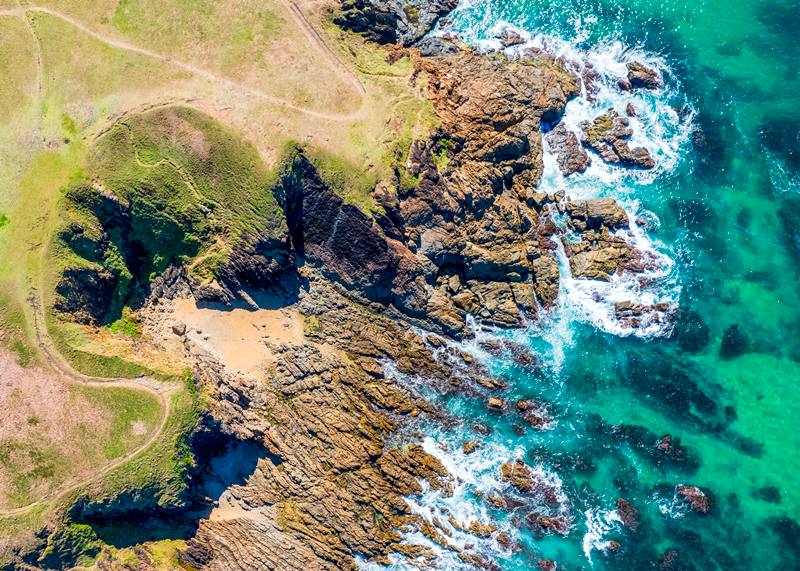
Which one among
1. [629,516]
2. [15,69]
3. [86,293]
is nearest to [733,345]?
[629,516]

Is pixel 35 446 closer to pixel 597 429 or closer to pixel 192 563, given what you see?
pixel 192 563

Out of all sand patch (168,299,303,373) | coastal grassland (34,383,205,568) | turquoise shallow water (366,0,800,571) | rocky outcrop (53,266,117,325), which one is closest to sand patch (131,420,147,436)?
coastal grassland (34,383,205,568)

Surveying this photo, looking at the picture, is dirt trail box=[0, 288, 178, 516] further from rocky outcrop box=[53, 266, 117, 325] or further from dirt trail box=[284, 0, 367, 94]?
dirt trail box=[284, 0, 367, 94]

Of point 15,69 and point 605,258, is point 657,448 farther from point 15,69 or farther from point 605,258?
point 15,69

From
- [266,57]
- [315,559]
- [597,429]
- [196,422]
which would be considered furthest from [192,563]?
[266,57]

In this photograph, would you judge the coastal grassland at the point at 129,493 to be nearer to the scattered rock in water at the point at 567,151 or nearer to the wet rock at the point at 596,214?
the wet rock at the point at 596,214

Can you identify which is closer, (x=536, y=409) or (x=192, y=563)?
(x=192, y=563)

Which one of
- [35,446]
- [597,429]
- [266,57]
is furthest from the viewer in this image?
[597,429]
